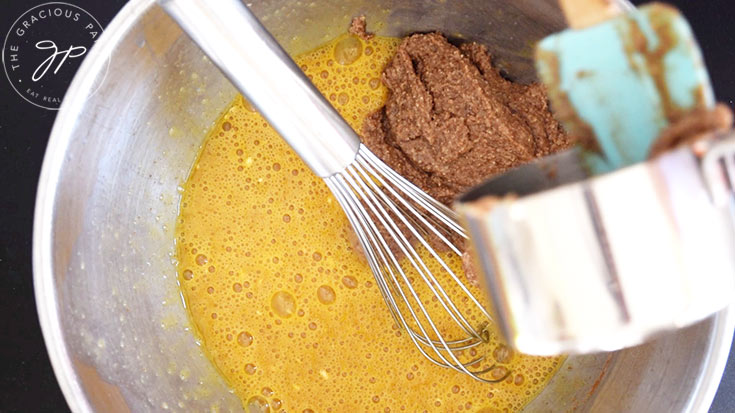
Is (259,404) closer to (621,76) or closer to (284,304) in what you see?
(284,304)

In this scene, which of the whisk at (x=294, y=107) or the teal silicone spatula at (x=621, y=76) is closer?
the teal silicone spatula at (x=621, y=76)

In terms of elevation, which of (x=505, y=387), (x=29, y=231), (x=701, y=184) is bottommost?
(x=505, y=387)

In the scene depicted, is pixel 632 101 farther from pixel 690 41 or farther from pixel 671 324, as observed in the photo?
pixel 671 324

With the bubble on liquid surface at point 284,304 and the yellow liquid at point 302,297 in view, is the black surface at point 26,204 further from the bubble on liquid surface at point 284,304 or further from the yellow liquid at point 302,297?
the bubble on liquid surface at point 284,304

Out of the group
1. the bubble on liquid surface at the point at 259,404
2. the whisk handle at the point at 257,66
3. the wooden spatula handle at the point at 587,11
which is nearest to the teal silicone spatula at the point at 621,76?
the wooden spatula handle at the point at 587,11

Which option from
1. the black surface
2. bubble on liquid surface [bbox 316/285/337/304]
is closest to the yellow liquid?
bubble on liquid surface [bbox 316/285/337/304]

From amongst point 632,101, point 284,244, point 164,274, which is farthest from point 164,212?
point 632,101
